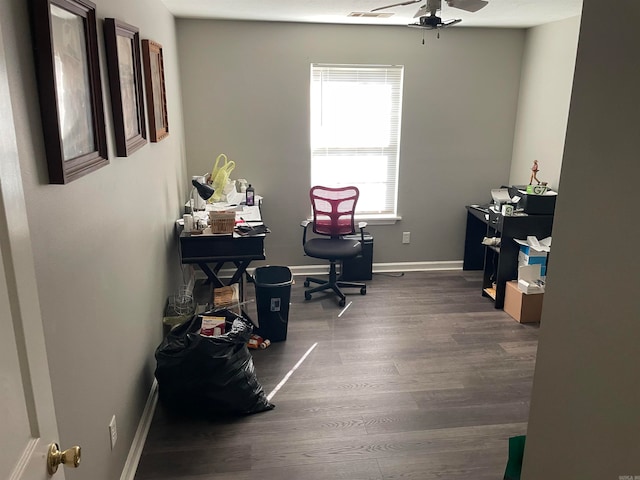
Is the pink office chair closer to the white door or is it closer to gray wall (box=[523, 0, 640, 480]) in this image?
gray wall (box=[523, 0, 640, 480])

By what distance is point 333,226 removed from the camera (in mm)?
4301

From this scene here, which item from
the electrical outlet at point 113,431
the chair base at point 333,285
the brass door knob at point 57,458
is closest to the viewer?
the brass door knob at point 57,458

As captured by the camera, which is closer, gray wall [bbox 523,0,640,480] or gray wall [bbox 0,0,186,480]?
gray wall [bbox 523,0,640,480]

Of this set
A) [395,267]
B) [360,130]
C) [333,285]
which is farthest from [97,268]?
[395,267]

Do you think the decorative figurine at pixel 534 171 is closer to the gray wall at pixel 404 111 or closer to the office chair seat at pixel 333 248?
the gray wall at pixel 404 111

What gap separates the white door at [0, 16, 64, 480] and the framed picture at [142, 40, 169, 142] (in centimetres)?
201

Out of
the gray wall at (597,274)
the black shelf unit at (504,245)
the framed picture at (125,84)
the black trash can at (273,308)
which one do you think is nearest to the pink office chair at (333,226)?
the black trash can at (273,308)

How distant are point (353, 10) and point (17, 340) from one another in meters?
3.42

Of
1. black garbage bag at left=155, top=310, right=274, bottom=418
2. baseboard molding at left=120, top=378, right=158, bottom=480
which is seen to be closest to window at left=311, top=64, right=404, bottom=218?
black garbage bag at left=155, top=310, right=274, bottom=418

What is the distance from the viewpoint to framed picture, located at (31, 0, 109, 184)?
53.4 inches

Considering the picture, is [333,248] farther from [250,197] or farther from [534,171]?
[534,171]

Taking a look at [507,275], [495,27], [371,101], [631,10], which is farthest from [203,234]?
[495,27]

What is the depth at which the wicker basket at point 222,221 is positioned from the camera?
130 inches

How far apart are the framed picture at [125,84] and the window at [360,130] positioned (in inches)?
87.7
